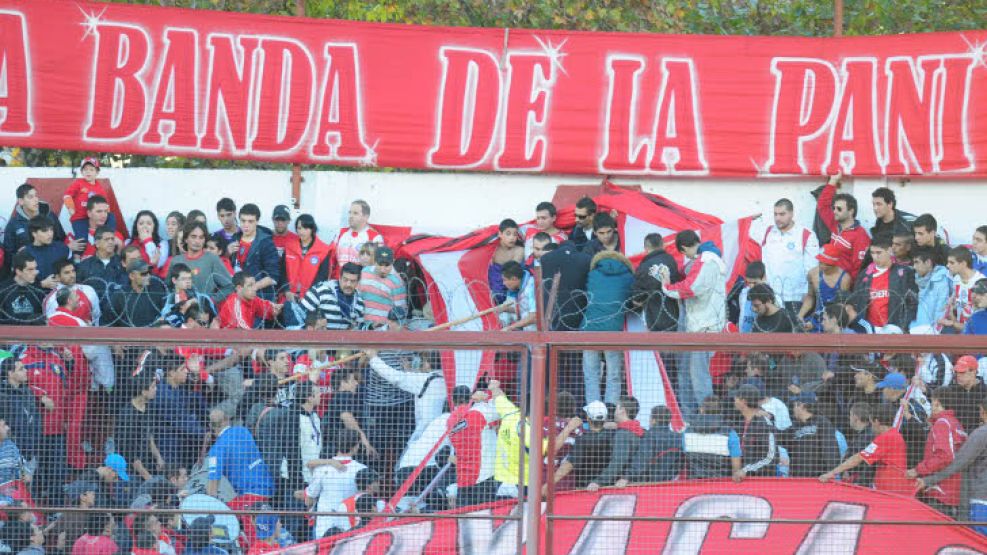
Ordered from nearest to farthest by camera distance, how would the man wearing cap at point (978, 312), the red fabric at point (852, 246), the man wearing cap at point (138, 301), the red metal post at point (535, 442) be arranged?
the red metal post at point (535, 442) → the man wearing cap at point (978, 312) → the man wearing cap at point (138, 301) → the red fabric at point (852, 246)

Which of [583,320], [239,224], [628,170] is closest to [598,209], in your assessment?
[628,170]

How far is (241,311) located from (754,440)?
4.92 metres

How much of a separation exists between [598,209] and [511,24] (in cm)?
509

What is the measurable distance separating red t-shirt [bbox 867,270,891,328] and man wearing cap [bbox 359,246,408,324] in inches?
145

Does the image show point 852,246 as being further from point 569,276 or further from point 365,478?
point 365,478

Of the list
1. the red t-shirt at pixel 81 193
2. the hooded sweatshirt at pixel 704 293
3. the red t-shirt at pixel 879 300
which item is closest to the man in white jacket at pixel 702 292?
the hooded sweatshirt at pixel 704 293

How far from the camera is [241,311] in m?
10.8

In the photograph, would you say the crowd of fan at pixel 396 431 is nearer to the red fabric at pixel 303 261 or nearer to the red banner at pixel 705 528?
→ the red banner at pixel 705 528

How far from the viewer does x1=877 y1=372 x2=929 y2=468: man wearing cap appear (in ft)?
23.8

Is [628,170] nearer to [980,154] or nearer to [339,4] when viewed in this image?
[980,154]

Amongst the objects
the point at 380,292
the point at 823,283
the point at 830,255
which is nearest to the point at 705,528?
the point at 380,292

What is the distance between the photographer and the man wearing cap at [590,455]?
278 inches

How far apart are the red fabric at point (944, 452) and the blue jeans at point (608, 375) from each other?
1.68m

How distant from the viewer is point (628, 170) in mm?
12352
